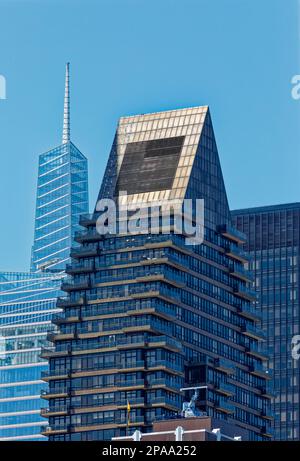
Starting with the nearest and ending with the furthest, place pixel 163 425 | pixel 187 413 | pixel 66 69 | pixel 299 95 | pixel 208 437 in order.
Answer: pixel 299 95 → pixel 208 437 → pixel 163 425 → pixel 187 413 → pixel 66 69

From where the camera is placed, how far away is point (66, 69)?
590ft

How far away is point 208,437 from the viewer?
11412 centimetres

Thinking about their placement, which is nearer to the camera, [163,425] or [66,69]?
[163,425]
